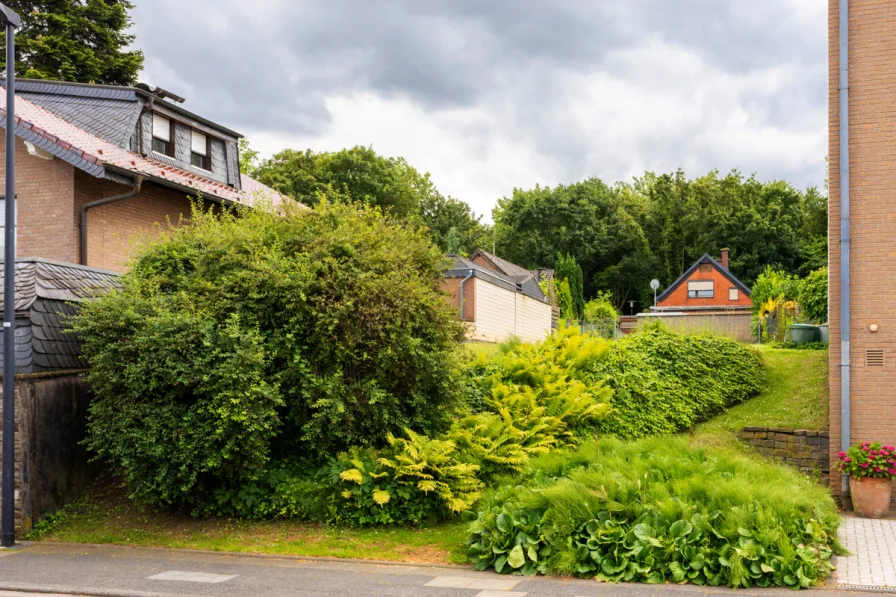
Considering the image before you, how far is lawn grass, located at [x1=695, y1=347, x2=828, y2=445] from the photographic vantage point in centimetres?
1495

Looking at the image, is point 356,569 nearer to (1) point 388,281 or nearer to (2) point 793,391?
(1) point 388,281

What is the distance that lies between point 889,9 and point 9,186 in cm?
1349

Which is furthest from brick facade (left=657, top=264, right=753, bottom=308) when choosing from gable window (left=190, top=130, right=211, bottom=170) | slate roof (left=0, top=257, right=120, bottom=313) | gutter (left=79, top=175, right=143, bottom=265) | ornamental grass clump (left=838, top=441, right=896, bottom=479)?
slate roof (left=0, top=257, right=120, bottom=313)

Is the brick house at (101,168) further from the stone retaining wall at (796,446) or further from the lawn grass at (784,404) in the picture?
the stone retaining wall at (796,446)

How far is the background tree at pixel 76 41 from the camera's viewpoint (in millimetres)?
33000

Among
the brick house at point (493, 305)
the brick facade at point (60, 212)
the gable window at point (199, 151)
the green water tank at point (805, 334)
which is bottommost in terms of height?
the green water tank at point (805, 334)

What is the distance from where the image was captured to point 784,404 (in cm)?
1616

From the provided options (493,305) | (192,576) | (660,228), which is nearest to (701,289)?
(660,228)

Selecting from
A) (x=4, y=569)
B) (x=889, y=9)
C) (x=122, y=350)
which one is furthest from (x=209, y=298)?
(x=889, y=9)

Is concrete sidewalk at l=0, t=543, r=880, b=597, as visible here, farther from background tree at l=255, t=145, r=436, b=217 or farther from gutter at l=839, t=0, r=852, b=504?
background tree at l=255, t=145, r=436, b=217

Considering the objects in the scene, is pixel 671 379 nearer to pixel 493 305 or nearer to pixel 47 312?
pixel 47 312

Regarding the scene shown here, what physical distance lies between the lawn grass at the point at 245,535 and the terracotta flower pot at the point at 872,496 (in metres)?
6.02

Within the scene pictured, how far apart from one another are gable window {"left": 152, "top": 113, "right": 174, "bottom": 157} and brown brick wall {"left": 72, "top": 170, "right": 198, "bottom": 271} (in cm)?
188

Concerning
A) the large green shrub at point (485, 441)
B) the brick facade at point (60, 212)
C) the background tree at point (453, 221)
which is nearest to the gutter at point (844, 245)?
the large green shrub at point (485, 441)
